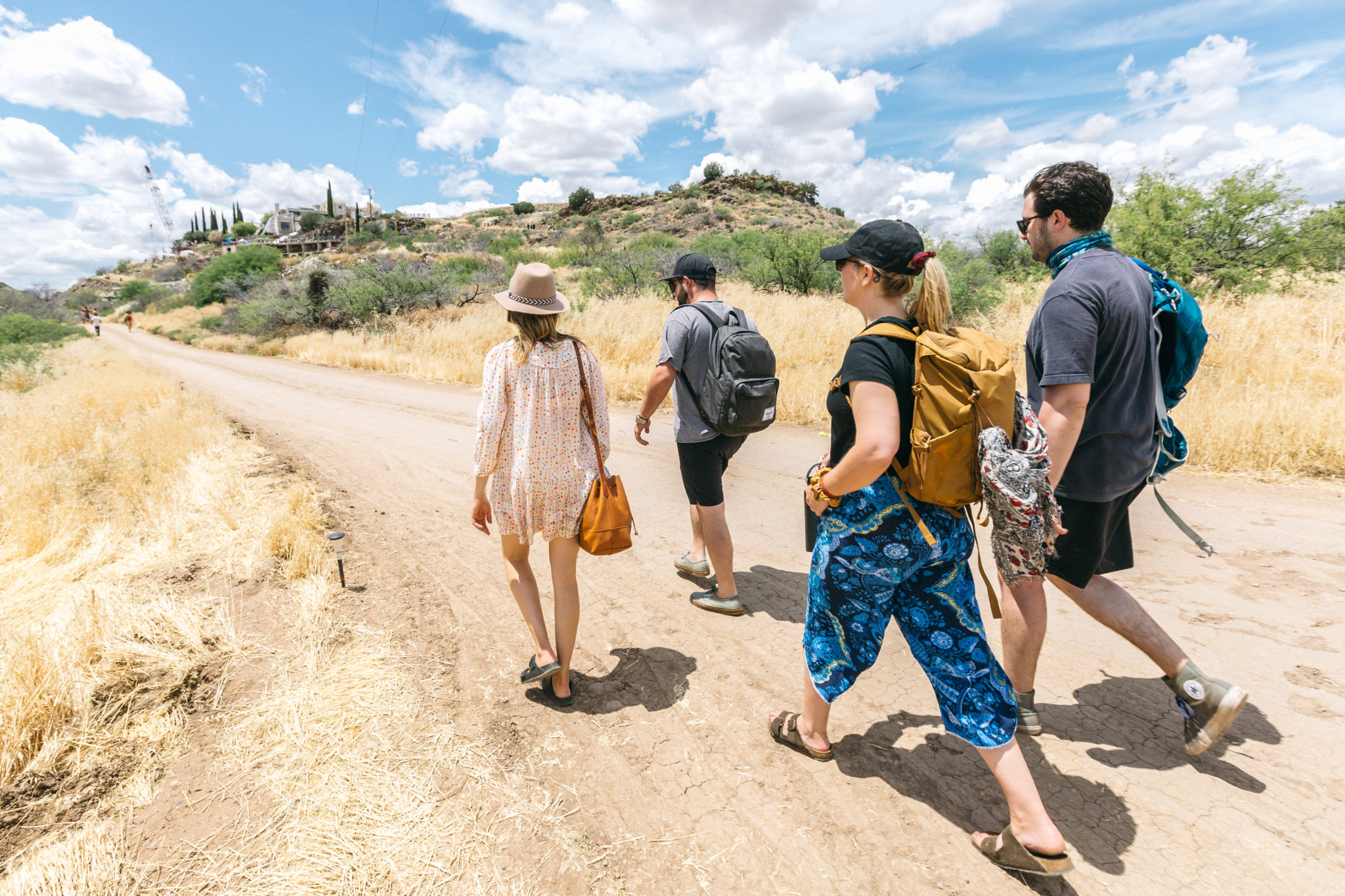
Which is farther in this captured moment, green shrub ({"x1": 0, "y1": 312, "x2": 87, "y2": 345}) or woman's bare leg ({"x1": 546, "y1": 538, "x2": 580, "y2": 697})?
green shrub ({"x1": 0, "y1": 312, "x2": 87, "y2": 345})

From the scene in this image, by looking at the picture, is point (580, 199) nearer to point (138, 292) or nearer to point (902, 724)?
point (138, 292)

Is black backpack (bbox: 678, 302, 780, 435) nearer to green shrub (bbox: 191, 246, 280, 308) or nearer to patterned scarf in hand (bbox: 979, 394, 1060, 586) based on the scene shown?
patterned scarf in hand (bbox: 979, 394, 1060, 586)

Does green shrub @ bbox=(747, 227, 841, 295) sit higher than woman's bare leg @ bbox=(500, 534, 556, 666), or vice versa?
green shrub @ bbox=(747, 227, 841, 295)

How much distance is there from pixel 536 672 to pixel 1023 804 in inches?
80.1

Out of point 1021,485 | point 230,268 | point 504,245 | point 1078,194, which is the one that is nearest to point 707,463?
point 1021,485

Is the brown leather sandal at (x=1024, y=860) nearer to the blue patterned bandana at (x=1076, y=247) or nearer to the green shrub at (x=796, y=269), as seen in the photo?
the blue patterned bandana at (x=1076, y=247)

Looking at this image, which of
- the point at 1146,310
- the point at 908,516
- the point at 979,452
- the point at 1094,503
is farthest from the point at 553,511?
the point at 1146,310

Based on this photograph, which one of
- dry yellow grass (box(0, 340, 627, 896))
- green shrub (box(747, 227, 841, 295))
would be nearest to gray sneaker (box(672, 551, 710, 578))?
dry yellow grass (box(0, 340, 627, 896))

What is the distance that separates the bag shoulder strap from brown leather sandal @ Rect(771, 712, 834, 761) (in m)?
1.21

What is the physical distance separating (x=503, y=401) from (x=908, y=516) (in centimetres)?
167

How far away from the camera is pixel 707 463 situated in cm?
352

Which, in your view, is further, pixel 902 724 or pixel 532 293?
pixel 902 724

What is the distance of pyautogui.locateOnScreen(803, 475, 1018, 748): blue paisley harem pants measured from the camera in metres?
1.90

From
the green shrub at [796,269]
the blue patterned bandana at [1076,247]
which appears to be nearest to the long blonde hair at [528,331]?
the blue patterned bandana at [1076,247]
